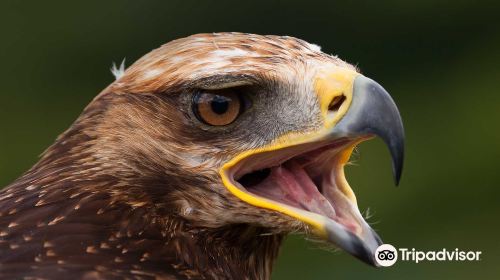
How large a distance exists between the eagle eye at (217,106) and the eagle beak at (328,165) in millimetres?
96

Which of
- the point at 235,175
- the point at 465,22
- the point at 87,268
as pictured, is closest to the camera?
the point at 87,268

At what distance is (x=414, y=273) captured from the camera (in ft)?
20.4

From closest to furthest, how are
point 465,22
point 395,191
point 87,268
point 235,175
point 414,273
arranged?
point 87,268 < point 235,175 < point 414,273 < point 395,191 < point 465,22

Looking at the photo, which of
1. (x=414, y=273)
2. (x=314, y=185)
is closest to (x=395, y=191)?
(x=414, y=273)

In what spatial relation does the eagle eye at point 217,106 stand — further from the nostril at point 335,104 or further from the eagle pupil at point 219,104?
the nostril at point 335,104

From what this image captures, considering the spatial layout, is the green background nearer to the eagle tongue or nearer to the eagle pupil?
the eagle tongue

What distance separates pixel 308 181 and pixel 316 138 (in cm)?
21

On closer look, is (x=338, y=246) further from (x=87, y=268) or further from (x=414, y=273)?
(x=414, y=273)

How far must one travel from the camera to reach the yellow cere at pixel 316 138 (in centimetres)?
296

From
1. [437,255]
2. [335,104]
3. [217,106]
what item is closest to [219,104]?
[217,106]

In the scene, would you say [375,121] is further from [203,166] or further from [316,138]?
[203,166]

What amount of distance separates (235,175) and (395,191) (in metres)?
4.21

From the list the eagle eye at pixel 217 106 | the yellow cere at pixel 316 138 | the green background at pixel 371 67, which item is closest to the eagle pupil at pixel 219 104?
the eagle eye at pixel 217 106

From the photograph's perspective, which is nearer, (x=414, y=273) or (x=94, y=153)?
(x=94, y=153)
